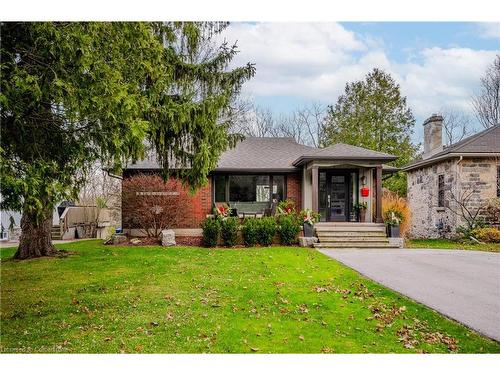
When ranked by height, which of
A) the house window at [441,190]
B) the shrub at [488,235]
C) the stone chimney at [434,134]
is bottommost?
the shrub at [488,235]

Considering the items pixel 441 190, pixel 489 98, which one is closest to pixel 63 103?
pixel 441 190

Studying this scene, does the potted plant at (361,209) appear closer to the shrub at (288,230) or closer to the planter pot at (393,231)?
the planter pot at (393,231)

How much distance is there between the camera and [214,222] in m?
11.6

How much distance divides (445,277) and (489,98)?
37.1ft

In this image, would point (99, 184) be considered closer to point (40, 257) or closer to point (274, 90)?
point (40, 257)

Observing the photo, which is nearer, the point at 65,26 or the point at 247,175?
the point at 65,26

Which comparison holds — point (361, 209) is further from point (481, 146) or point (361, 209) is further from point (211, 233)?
point (211, 233)

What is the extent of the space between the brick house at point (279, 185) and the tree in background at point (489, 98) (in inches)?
168

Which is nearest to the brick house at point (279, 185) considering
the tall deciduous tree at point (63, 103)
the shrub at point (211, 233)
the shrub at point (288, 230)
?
the shrub at point (211, 233)

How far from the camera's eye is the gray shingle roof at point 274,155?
12.7m

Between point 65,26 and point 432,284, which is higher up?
point 65,26

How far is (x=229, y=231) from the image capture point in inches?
452
